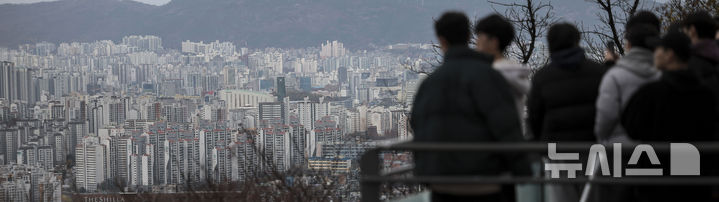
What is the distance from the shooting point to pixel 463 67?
12.8 ft

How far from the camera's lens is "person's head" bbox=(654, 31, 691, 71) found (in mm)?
4363

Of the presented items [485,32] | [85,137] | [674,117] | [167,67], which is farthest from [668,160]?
[167,67]

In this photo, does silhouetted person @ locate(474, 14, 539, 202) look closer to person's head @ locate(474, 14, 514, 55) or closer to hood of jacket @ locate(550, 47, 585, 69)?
person's head @ locate(474, 14, 514, 55)

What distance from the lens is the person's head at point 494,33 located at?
476 cm

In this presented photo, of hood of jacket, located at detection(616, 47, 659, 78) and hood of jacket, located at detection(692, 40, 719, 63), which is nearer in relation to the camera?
hood of jacket, located at detection(616, 47, 659, 78)

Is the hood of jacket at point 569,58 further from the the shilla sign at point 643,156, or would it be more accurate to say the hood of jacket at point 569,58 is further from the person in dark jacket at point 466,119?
the person in dark jacket at point 466,119

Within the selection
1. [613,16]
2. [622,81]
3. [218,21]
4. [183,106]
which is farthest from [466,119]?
[218,21]

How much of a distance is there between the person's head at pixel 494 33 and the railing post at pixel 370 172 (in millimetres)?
974

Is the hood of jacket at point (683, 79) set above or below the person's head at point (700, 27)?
below

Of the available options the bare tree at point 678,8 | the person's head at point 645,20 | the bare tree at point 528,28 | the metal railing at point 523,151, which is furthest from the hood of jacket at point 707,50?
the bare tree at point 678,8

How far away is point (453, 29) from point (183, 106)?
10603cm

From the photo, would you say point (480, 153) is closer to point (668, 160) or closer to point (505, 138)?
point (505, 138)

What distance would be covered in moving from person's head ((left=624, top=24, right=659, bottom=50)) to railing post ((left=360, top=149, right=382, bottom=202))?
177cm

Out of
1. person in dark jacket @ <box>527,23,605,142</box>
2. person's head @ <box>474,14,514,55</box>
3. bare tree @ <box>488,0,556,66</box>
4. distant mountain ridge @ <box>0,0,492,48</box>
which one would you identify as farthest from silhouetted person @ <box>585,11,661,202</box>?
distant mountain ridge @ <box>0,0,492,48</box>
